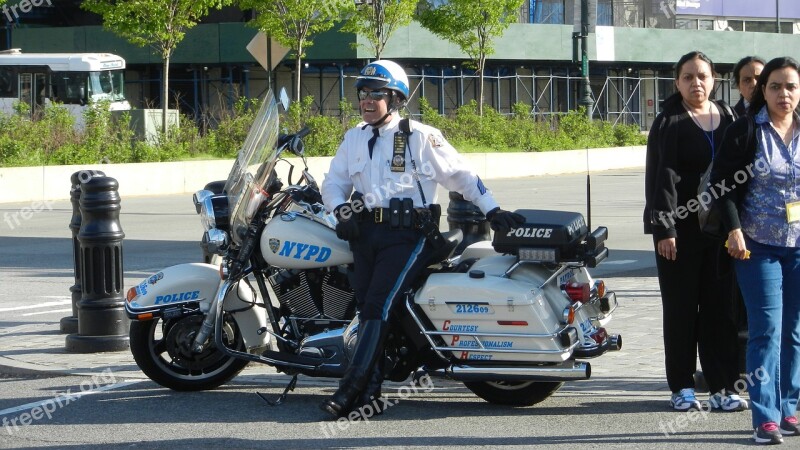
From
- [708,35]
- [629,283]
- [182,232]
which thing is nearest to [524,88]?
[708,35]

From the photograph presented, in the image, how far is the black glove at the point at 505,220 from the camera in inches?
247

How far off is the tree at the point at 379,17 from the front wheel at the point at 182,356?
28.8m

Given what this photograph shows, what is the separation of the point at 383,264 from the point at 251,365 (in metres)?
2.01

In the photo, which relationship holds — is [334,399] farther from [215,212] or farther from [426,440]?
[215,212]

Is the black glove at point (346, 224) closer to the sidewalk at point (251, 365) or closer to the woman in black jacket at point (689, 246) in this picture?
the woman in black jacket at point (689, 246)

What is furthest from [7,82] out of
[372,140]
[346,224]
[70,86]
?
[346,224]

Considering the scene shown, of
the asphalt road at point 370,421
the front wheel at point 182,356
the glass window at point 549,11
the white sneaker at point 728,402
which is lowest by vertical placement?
the asphalt road at point 370,421

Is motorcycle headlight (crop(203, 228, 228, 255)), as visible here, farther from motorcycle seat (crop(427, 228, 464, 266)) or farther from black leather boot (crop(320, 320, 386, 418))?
motorcycle seat (crop(427, 228, 464, 266))

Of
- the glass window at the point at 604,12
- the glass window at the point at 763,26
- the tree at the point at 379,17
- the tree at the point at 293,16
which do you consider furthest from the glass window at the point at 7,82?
the glass window at the point at 763,26

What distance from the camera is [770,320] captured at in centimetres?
570

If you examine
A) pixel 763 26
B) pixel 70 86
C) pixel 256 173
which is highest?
pixel 763 26

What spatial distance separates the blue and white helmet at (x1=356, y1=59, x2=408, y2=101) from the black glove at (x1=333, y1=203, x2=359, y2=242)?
0.63m

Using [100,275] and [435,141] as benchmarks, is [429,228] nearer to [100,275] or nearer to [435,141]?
[435,141]

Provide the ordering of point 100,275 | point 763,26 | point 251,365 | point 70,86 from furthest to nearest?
point 763,26 < point 70,86 < point 100,275 < point 251,365
